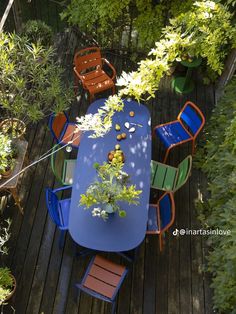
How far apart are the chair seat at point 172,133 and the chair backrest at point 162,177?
0.47 meters

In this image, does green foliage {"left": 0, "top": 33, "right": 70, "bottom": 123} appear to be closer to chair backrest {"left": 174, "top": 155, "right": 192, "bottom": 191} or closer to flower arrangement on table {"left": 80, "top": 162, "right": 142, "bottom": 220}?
flower arrangement on table {"left": 80, "top": 162, "right": 142, "bottom": 220}

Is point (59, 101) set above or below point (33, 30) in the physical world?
below

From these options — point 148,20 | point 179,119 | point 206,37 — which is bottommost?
point 179,119

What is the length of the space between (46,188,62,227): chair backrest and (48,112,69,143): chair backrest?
Result: 1001 millimetres

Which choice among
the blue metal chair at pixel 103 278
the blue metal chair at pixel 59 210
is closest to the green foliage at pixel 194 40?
the blue metal chair at pixel 59 210

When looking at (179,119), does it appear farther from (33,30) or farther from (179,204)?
(33,30)

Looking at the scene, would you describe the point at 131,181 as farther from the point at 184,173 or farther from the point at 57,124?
the point at 57,124

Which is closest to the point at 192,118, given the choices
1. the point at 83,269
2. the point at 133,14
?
the point at 133,14

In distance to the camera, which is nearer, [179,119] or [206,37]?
[206,37]

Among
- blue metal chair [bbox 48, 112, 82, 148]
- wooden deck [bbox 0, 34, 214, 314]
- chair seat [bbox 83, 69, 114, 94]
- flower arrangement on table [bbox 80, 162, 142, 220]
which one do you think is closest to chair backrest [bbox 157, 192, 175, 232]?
wooden deck [bbox 0, 34, 214, 314]

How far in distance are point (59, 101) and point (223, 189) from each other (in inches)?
94.2

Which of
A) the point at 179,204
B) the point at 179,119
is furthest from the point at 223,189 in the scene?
the point at 179,119

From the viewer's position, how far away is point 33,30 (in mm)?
5738

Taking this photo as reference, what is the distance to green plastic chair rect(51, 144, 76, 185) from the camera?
461 centimetres
